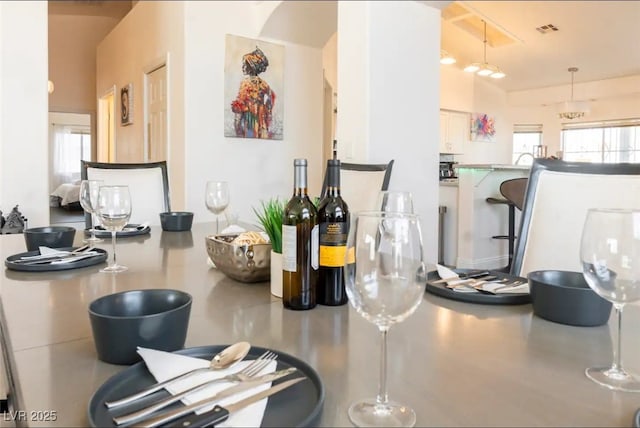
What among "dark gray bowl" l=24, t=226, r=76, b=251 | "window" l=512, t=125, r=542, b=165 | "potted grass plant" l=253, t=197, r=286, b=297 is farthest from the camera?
"window" l=512, t=125, r=542, b=165

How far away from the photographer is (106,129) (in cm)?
853

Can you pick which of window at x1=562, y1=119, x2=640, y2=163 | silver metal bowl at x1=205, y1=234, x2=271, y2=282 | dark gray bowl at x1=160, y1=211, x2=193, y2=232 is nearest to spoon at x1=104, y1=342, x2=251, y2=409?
silver metal bowl at x1=205, y1=234, x2=271, y2=282

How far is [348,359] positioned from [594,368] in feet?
1.06

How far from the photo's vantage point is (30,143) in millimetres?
3389

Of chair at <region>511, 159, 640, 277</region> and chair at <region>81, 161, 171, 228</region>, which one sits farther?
chair at <region>81, 161, 171, 228</region>

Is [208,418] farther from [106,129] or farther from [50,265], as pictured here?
[106,129]

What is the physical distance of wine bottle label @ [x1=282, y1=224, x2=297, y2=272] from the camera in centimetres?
85

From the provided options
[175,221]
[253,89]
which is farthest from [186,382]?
[253,89]

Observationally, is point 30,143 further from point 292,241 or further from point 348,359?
point 348,359

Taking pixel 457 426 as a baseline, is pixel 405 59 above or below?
above

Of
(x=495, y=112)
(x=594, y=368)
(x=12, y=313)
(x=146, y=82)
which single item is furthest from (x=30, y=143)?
(x=495, y=112)

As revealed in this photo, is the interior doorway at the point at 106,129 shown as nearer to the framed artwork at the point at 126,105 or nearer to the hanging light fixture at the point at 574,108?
the framed artwork at the point at 126,105

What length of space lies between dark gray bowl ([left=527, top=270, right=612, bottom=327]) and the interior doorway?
8.04 m

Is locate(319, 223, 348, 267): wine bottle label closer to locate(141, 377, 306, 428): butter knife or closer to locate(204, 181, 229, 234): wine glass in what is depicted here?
locate(141, 377, 306, 428): butter knife
